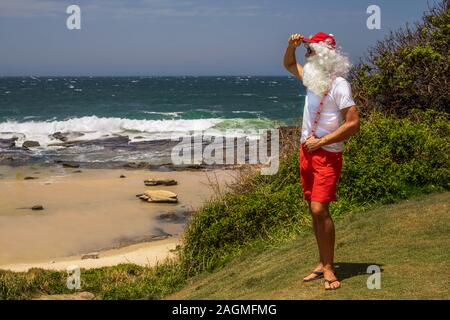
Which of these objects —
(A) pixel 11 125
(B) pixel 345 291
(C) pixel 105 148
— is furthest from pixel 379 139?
(A) pixel 11 125

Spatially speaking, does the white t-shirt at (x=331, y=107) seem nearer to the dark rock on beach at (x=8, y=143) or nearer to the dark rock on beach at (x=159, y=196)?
the dark rock on beach at (x=159, y=196)

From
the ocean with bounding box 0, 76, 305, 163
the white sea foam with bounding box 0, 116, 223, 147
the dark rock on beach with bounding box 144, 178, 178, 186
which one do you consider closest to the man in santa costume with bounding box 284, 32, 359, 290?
the ocean with bounding box 0, 76, 305, 163

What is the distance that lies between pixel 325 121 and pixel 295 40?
888mm

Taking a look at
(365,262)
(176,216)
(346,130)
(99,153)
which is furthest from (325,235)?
(99,153)

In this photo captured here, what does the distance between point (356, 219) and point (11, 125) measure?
137ft

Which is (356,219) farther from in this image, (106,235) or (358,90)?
(106,235)

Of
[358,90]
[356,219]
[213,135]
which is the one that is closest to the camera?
[356,219]

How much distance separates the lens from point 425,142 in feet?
36.0

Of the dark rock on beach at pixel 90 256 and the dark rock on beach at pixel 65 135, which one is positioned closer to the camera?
the dark rock on beach at pixel 90 256

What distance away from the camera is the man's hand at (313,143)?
5.46 metres

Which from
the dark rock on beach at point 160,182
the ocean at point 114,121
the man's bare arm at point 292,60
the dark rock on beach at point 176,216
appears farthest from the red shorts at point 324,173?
the dark rock on beach at point 160,182

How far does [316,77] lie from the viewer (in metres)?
5.52

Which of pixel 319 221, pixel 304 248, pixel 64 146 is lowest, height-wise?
pixel 64 146
